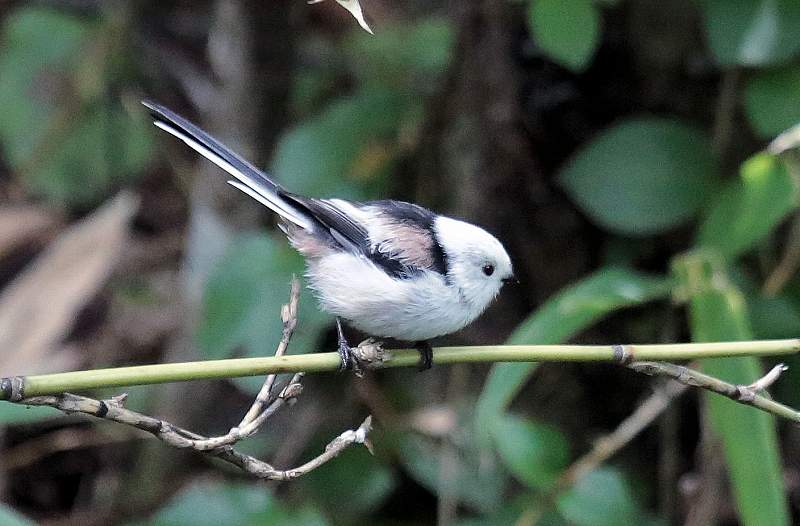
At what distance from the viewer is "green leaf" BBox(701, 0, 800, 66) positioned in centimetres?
244

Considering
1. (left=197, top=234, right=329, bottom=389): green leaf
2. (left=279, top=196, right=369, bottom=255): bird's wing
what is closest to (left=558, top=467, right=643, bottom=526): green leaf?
(left=197, top=234, right=329, bottom=389): green leaf

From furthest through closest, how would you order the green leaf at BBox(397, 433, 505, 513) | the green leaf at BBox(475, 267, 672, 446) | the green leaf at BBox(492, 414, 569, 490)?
the green leaf at BBox(397, 433, 505, 513), the green leaf at BBox(492, 414, 569, 490), the green leaf at BBox(475, 267, 672, 446)

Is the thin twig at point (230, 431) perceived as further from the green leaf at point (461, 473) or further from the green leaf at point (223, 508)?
the green leaf at point (461, 473)

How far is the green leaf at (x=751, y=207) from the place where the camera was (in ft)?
7.52

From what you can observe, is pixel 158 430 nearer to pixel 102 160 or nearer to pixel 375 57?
pixel 375 57

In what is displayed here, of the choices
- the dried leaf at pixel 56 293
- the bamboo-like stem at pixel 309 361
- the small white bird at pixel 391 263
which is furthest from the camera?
Answer: the dried leaf at pixel 56 293

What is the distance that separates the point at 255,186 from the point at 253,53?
60.1 inches

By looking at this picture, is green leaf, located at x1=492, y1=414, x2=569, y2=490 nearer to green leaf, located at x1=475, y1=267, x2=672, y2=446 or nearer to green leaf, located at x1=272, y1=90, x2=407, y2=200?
green leaf, located at x1=475, y1=267, x2=672, y2=446

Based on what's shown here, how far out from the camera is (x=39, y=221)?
3902mm

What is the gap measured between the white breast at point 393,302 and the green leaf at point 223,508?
2.91 ft

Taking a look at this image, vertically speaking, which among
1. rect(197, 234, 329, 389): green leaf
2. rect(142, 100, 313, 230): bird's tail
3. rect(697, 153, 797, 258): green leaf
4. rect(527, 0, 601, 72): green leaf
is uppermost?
rect(527, 0, 601, 72): green leaf

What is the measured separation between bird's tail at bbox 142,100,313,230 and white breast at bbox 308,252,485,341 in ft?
0.50

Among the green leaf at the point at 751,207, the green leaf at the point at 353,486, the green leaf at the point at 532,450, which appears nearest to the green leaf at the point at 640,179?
the green leaf at the point at 751,207

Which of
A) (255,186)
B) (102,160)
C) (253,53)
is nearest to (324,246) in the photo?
(255,186)
